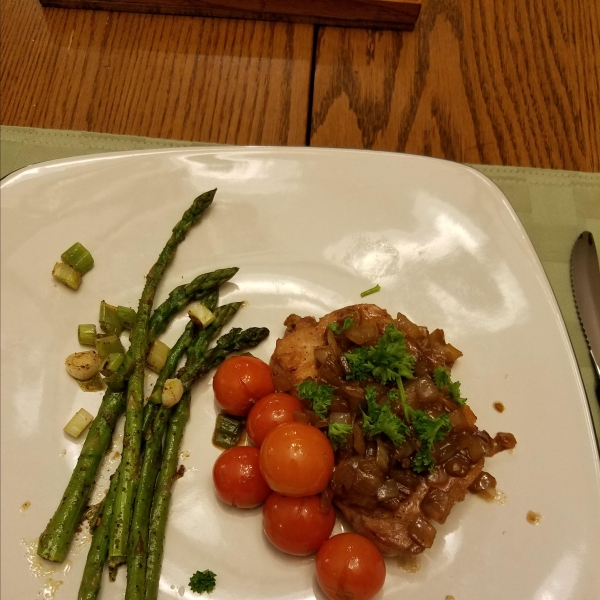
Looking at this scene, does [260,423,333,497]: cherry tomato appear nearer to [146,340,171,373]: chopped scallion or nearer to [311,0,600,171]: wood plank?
[146,340,171,373]: chopped scallion

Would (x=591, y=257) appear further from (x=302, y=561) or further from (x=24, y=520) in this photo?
(x=24, y=520)

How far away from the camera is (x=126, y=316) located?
3.42 m

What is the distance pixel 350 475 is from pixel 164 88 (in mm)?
3686

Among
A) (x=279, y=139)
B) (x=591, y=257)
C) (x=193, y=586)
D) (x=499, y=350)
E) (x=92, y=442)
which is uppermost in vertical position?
(x=279, y=139)

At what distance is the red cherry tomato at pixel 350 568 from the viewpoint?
2.64m

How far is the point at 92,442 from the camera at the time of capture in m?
3.05

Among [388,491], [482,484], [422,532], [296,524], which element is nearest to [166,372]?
[296,524]

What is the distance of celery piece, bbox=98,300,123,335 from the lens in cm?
343

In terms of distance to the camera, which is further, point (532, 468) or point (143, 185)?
point (143, 185)

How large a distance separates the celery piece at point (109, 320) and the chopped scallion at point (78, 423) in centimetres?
53

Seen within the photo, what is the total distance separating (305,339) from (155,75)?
9.92 ft

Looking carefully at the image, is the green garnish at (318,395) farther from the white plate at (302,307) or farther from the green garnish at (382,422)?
the white plate at (302,307)

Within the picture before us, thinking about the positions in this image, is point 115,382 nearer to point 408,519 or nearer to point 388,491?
point 388,491

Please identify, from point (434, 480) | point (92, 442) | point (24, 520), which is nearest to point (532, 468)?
point (434, 480)
